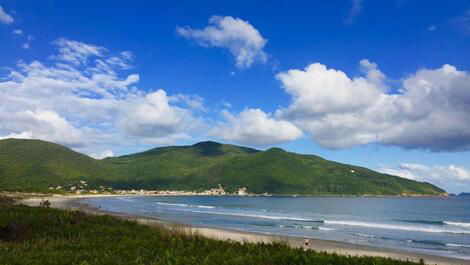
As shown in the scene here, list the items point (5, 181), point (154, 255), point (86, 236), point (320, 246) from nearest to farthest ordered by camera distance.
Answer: point (154, 255)
point (86, 236)
point (320, 246)
point (5, 181)

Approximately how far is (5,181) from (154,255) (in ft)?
571

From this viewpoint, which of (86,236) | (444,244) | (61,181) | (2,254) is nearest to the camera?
(2,254)

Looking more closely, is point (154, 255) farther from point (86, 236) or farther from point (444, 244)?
point (444, 244)

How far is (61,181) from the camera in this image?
19775cm

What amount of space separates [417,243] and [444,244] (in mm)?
2390

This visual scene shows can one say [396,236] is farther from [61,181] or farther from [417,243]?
[61,181]

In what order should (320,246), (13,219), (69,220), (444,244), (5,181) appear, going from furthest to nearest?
(5,181)
(444,244)
(320,246)
(69,220)
(13,219)

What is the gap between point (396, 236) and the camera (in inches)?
1873

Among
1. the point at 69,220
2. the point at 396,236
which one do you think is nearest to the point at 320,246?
the point at 396,236

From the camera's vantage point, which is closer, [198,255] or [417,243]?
[198,255]

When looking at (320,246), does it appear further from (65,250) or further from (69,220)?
(65,250)

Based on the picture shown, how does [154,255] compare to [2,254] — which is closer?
[2,254]

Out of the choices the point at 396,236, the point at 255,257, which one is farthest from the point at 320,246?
the point at 255,257

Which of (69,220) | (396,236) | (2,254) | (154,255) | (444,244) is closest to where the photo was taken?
(2,254)
